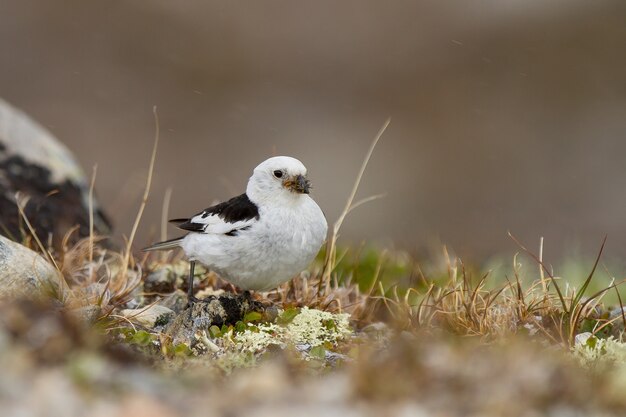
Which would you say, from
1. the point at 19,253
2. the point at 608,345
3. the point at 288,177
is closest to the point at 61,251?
the point at 19,253

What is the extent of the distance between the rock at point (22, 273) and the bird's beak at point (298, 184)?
1673mm

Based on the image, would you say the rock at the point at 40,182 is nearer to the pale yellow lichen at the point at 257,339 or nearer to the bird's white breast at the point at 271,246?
the bird's white breast at the point at 271,246

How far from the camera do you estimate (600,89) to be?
832 inches

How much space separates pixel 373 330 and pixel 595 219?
1209 centimetres

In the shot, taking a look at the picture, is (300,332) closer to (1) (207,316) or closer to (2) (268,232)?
(1) (207,316)

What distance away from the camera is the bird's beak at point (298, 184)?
220 inches

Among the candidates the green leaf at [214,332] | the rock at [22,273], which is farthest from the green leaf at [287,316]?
the rock at [22,273]

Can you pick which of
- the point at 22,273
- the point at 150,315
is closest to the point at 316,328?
the point at 150,315

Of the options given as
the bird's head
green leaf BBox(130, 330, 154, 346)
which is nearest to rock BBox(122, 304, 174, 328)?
green leaf BBox(130, 330, 154, 346)

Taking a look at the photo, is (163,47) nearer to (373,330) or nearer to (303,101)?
(303,101)

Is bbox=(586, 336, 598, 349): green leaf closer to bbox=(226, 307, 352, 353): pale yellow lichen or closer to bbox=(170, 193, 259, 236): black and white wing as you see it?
bbox=(226, 307, 352, 353): pale yellow lichen

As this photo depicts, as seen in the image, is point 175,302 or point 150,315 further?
point 175,302

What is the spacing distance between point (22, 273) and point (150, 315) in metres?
0.83

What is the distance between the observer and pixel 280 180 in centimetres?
566
